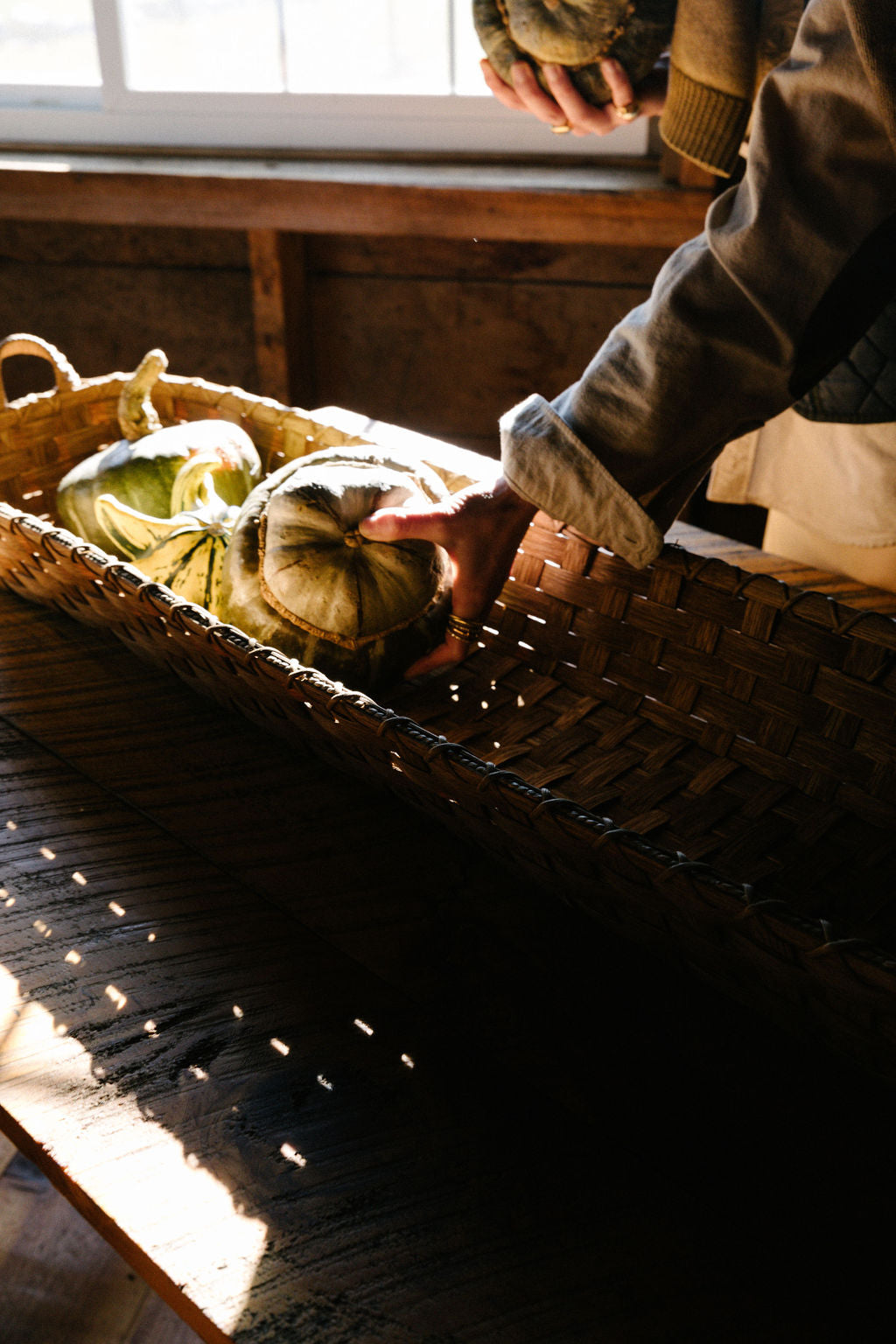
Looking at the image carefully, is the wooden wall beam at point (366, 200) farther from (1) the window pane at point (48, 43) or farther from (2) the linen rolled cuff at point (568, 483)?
(2) the linen rolled cuff at point (568, 483)

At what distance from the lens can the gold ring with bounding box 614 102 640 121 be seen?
51.8 inches

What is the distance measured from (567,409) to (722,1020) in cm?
51

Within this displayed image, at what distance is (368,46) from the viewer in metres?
2.12

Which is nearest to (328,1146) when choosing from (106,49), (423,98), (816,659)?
(816,659)

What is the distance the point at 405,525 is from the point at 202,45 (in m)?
1.68

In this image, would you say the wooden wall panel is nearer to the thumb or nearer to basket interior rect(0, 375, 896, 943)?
basket interior rect(0, 375, 896, 943)

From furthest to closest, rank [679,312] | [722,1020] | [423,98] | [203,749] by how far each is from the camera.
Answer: [423,98], [203,749], [679,312], [722,1020]

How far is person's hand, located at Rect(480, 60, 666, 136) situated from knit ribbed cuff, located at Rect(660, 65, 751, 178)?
11cm

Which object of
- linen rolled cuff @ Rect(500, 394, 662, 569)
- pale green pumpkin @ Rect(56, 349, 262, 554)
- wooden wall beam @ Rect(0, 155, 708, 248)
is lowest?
pale green pumpkin @ Rect(56, 349, 262, 554)

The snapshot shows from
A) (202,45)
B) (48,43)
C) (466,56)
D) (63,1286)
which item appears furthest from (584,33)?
(63,1286)

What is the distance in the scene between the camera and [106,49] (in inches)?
84.7

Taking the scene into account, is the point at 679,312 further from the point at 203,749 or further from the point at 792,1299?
the point at 792,1299

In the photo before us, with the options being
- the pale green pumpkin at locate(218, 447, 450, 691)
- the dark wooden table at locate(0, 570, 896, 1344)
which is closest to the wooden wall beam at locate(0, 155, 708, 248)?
the pale green pumpkin at locate(218, 447, 450, 691)

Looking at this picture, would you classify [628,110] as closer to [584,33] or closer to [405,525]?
[584,33]
